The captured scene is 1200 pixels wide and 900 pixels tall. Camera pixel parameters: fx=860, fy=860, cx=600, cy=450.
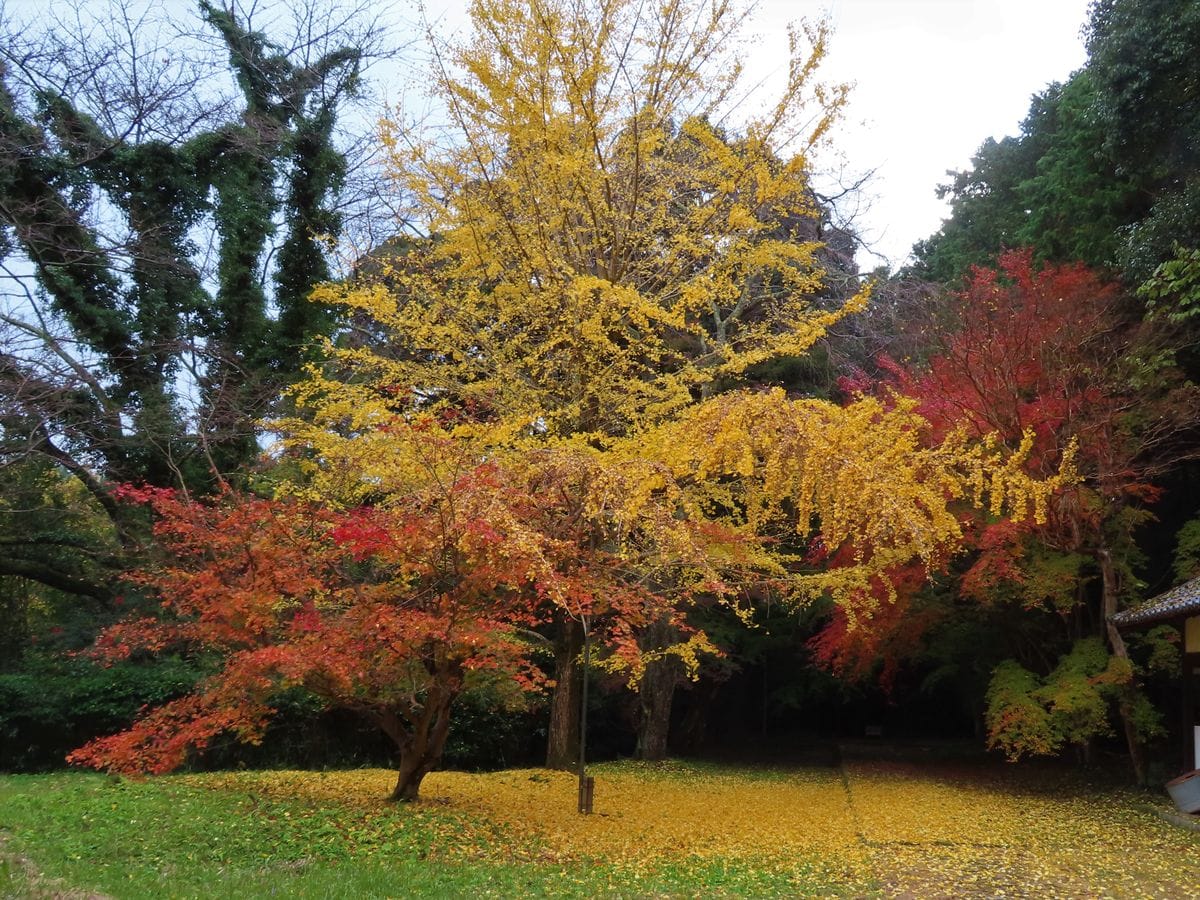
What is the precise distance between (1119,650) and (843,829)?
196 inches

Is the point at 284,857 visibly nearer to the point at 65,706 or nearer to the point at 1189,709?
the point at 65,706

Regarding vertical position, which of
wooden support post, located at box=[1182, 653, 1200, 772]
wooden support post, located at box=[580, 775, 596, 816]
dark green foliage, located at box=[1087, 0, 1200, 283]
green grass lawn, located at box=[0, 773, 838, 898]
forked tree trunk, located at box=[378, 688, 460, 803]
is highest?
dark green foliage, located at box=[1087, 0, 1200, 283]

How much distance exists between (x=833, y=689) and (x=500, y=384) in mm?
16232

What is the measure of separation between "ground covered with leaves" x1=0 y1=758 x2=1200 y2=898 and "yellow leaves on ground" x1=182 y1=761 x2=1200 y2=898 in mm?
35

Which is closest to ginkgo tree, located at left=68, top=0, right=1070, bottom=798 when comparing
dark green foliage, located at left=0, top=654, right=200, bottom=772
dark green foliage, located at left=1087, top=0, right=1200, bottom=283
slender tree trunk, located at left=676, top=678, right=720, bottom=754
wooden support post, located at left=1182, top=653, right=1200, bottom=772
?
dark green foliage, located at left=0, top=654, right=200, bottom=772

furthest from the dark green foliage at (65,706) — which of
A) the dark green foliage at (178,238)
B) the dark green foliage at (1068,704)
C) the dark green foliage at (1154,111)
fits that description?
the dark green foliage at (1154,111)

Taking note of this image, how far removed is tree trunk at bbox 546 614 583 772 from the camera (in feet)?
33.8

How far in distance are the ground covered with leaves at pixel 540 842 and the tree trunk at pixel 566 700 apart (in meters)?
0.80

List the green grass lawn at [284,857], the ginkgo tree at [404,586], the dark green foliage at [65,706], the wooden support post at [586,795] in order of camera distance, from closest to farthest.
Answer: the green grass lawn at [284,857] < the ginkgo tree at [404,586] < the wooden support post at [586,795] < the dark green foliage at [65,706]

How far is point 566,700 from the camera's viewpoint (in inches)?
440

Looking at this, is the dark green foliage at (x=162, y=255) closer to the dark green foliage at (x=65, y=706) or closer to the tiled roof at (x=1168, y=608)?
the dark green foliage at (x=65, y=706)

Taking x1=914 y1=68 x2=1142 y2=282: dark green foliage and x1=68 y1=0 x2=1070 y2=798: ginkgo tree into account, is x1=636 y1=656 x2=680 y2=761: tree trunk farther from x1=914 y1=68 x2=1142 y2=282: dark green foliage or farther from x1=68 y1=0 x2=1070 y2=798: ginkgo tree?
x1=914 y1=68 x2=1142 y2=282: dark green foliage

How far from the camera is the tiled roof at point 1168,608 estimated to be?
8.87 m

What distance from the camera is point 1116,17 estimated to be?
39.6ft
